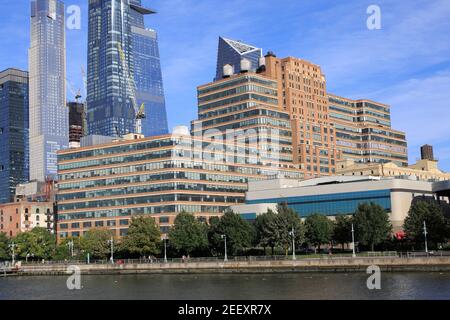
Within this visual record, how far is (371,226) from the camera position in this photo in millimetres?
122750

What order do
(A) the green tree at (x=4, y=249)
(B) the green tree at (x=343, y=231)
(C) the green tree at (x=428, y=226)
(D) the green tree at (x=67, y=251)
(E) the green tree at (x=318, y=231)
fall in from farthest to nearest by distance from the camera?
1. (A) the green tree at (x=4, y=249)
2. (D) the green tree at (x=67, y=251)
3. (E) the green tree at (x=318, y=231)
4. (B) the green tree at (x=343, y=231)
5. (C) the green tree at (x=428, y=226)

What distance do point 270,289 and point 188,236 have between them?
196 feet

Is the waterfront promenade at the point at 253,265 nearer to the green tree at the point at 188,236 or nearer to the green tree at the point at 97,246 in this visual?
the green tree at the point at 97,246

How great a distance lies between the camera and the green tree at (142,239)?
140m

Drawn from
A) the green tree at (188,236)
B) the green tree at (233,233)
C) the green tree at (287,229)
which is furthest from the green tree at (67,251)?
the green tree at (287,229)

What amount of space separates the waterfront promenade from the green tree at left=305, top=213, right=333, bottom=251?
12435mm

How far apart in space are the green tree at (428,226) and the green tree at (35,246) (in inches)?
3722

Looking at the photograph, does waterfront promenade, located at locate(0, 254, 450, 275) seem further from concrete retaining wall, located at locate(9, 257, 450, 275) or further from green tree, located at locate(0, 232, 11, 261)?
green tree, located at locate(0, 232, 11, 261)

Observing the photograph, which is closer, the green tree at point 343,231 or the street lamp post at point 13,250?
the green tree at point 343,231

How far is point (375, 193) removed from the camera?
152500 millimetres

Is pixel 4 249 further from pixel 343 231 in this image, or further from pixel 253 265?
pixel 343 231

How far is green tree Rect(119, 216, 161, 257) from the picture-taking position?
458 feet

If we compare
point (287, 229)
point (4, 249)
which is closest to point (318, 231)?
point (287, 229)

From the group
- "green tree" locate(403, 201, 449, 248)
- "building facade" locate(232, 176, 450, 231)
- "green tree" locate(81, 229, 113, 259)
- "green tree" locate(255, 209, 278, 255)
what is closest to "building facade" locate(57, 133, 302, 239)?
"building facade" locate(232, 176, 450, 231)
